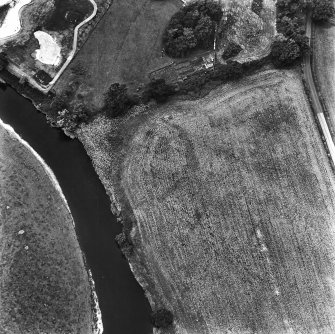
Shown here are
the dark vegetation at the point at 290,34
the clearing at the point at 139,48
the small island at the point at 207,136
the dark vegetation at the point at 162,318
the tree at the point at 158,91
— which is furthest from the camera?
the dark vegetation at the point at 290,34

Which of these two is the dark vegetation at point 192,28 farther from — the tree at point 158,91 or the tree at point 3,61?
the tree at point 3,61

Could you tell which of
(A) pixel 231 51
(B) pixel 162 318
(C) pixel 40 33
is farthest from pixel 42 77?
(B) pixel 162 318

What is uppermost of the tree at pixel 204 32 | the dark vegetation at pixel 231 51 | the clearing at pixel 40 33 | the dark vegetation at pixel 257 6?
the clearing at pixel 40 33

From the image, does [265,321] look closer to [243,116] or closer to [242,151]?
[242,151]

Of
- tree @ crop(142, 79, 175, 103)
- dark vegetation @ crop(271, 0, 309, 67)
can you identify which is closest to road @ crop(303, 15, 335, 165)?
dark vegetation @ crop(271, 0, 309, 67)

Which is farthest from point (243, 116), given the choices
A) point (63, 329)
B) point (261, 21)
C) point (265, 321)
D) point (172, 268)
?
point (63, 329)

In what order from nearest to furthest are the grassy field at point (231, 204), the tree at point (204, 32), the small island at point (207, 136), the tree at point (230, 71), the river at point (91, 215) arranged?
the grassy field at point (231, 204) → the river at point (91, 215) → the small island at point (207, 136) → the tree at point (230, 71) → the tree at point (204, 32)

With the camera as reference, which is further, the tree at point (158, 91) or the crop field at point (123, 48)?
the crop field at point (123, 48)

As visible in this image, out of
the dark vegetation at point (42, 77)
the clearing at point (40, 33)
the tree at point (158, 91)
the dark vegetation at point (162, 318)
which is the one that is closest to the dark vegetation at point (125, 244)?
the dark vegetation at point (162, 318)
